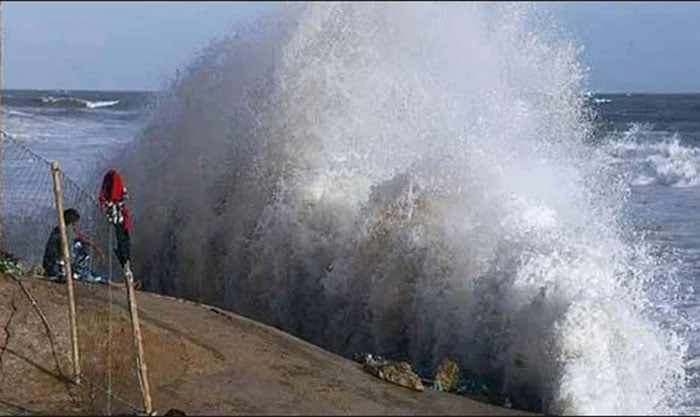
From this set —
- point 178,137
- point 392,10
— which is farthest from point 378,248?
point 178,137

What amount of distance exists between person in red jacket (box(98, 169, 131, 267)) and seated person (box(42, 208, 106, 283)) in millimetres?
859

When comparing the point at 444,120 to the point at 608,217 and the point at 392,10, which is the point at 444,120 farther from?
the point at 392,10

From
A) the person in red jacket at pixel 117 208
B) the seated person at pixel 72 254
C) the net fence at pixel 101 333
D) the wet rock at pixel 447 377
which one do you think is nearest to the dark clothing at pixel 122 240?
the person in red jacket at pixel 117 208

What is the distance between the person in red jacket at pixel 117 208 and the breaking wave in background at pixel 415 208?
1825mm

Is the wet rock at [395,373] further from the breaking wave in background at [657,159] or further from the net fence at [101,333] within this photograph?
the breaking wave in background at [657,159]

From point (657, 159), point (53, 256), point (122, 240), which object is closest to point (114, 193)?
point (122, 240)

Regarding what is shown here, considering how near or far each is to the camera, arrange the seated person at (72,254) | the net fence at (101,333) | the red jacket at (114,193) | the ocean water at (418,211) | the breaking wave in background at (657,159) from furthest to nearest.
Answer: the breaking wave in background at (657,159) → the red jacket at (114,193) → the seated person at (72,254) → the ocean water at (418,211) → the net fence at (101,333)

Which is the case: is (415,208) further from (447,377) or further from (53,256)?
(53,256)

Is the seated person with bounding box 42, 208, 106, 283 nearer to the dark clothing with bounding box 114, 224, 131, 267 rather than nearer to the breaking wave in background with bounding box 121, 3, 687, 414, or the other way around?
the dark clothing with bounding box 114, 224, 131, 267

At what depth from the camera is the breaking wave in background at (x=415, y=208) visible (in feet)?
33.7

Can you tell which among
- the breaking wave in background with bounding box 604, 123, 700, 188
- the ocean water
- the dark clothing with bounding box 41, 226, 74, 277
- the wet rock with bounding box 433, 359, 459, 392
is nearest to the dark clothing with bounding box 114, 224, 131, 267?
the dark clothing with bounding box 41, 226, 74, 277

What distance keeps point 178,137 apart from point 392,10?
874cm

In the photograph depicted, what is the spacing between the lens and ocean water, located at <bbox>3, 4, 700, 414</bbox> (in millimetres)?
10312

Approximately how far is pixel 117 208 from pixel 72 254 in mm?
1193
